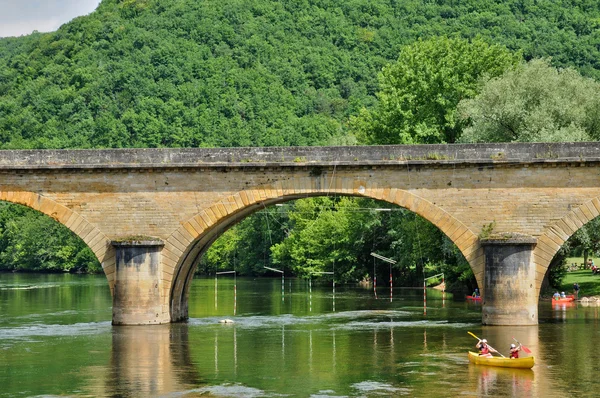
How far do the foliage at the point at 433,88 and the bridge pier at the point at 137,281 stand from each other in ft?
67.6

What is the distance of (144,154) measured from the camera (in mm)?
41875

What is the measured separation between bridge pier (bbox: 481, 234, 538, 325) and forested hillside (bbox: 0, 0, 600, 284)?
41.6m

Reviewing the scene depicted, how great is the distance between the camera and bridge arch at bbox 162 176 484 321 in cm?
4044

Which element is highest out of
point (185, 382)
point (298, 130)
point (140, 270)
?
point (298, 130)

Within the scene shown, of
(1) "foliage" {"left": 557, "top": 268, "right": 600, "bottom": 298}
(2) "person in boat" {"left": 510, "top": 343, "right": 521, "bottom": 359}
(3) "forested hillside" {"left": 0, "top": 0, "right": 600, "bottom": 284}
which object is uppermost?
(3) "forested hillside" {"left": 0, "top": 0, "right": 600, "bottom": 284}

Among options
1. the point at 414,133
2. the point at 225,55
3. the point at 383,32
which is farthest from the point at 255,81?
the point at 414,133

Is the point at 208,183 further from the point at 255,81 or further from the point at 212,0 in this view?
the point at 212,0

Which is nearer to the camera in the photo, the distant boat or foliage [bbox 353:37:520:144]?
the distant boat

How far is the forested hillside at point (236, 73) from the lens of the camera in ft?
320

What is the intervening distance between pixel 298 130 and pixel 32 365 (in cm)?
8397

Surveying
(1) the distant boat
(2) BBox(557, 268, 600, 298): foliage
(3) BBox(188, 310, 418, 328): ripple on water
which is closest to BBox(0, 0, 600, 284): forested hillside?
(2) BBox(557, 268, 600, 298): foliage

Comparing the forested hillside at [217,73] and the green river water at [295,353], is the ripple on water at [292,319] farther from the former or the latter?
the forested hillside at [217,73]

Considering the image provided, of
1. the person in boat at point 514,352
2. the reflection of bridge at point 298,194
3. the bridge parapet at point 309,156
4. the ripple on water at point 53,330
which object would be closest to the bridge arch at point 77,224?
the reflection of bridge at point 298,194

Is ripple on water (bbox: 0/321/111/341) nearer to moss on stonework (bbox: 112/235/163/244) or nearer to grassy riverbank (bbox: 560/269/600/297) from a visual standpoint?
moss on stonework (bbox: 112/235/163/244)
